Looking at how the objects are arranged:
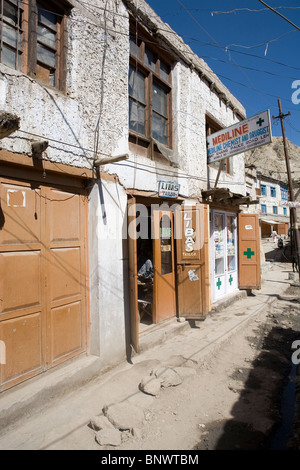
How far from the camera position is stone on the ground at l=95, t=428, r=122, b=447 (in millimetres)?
2781

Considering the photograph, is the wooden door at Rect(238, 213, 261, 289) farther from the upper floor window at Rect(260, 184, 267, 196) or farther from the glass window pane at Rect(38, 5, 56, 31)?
the upper floor window at Rect(260, 184, 267, 196)

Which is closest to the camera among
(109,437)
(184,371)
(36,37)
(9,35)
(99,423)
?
(109,437)

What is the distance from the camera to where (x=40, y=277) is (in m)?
3.61

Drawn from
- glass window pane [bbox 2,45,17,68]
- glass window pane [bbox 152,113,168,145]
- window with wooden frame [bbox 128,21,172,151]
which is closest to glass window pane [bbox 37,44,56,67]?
Result: glass window pane [bbox 2,45,17,68]

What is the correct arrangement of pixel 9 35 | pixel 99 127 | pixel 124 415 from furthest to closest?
pixel 99 127
pixel 9 35
pixel 124 415

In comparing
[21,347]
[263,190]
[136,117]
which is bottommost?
[21,347]

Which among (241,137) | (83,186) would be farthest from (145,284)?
(241,137)

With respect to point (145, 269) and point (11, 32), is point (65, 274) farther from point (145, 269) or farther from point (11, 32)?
point (11, 32)

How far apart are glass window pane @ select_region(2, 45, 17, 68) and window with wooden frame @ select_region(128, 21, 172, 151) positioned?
90.5 inches

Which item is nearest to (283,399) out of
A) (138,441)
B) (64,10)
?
(138,441)

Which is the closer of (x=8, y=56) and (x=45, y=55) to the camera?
(x=8, y=56)

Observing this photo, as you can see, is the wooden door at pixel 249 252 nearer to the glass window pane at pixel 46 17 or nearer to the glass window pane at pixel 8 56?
the glass window pane at pixel 46 17

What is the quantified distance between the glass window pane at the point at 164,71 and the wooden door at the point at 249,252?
4.92 m

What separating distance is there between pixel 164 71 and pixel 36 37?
3.60m
